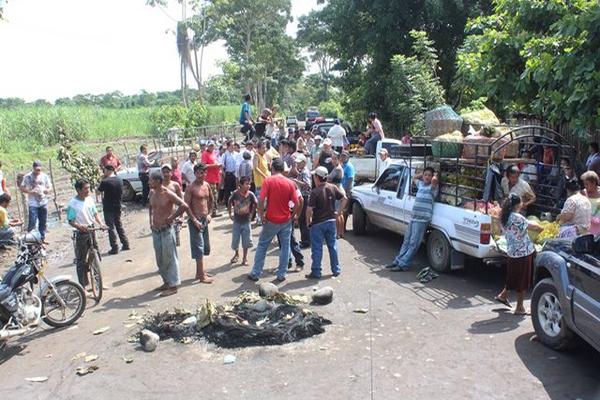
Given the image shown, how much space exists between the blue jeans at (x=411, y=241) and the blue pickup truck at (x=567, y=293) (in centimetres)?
263

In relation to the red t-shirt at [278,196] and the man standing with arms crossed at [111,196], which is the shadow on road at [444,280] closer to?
the red t-shirt at [278,196]

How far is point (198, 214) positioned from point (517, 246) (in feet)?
15.3

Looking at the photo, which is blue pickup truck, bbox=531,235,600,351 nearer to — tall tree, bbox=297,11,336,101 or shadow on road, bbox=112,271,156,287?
shadow on road, bbox=112,271,156,287

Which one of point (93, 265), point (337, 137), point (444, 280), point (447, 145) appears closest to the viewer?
point (93, 265)

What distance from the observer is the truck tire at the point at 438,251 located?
27.9ft

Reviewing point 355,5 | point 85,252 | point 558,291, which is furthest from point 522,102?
point 355,5

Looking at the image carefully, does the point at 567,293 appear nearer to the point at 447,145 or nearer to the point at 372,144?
the point at 447,145

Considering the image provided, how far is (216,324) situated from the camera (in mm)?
6621

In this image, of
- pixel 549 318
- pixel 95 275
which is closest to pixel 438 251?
pixel 549 318

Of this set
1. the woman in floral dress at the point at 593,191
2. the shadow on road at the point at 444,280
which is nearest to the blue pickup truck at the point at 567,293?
the shadow on road at the point at 444,280

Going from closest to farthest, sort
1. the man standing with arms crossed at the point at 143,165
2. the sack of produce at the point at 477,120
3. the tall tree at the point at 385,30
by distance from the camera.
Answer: the sack of produce at the point at 477,120, the man standing with arms crossed at the point at 143,165, the tall tree at the point at 385,30

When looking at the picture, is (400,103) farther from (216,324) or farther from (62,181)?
(216,324)

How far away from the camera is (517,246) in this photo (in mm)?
6746

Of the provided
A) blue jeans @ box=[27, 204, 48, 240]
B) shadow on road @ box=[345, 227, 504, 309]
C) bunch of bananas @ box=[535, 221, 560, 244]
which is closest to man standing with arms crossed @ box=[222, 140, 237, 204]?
blue jeans @ box=[27, 204, 48, 240]
